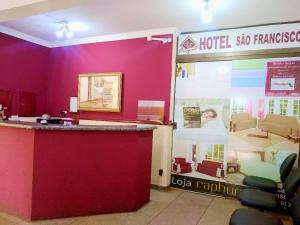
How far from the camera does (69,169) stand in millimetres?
2846

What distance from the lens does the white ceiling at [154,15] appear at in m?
3.16

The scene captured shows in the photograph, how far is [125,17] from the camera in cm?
373

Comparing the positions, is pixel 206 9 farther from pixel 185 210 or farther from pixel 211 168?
pixel 185 210

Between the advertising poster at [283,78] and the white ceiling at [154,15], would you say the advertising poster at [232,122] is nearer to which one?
the advertising poster at [283,78]

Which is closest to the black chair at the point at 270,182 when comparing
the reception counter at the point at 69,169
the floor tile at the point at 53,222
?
the reception counter at the point at 69,169

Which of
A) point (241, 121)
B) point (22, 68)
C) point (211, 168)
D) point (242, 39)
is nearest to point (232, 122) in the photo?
point (241, 121)

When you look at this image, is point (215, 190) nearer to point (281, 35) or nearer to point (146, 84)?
point (146, 84)

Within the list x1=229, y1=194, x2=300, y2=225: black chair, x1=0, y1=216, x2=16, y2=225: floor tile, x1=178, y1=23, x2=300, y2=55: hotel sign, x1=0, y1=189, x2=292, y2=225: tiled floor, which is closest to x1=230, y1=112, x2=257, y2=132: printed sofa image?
x1=178, y1=23, x2=300, y2=55: hotel sign

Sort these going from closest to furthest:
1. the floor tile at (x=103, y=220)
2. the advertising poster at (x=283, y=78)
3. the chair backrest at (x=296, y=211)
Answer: the chair backrest at (x=296, y=211)
the floor tile at (x=103, y=220)
the advertising poster at (x=283, y=78)

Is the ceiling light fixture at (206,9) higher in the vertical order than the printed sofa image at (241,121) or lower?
higher

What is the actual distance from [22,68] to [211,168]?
3927 millimetres

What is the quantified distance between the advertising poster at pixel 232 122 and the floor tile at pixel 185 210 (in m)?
0.27

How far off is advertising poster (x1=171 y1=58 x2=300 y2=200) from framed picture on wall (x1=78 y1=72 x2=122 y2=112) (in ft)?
3.69

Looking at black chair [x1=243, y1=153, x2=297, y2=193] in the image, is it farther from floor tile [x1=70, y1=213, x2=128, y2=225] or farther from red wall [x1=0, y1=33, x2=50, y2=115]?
red wall [x1=0, y1=33, x2=50, y2=115]
